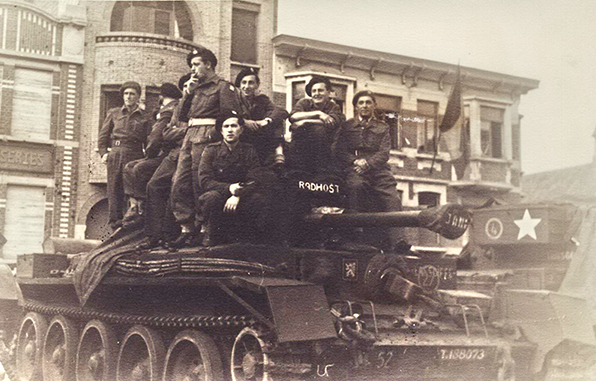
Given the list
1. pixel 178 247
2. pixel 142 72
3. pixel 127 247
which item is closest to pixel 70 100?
pixel 142 72

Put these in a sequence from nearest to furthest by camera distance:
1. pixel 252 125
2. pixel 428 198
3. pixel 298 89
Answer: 1. pixel 252 125
2. pixel 428 198
3. pixel 298 89

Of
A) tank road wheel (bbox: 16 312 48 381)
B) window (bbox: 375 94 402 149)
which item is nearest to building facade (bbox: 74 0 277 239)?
tank road wheel (bbox: 16 312 48 381)

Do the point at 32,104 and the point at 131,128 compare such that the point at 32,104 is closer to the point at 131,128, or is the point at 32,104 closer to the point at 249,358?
the point at 131,128

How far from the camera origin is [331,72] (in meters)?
11.1

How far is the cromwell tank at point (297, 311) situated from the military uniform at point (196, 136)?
0.52m

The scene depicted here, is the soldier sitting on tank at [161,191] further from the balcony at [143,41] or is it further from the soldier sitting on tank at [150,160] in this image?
the balcony at [143,41]

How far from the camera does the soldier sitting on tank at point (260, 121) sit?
7.44 m

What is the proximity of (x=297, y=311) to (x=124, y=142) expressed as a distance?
450 centimetres

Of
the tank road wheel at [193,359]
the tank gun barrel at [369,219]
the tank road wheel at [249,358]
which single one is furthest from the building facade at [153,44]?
the tank road wheel at [249,358]

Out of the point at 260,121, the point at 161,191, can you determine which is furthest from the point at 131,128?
the point at 260,121

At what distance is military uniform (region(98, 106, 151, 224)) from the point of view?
931 cm

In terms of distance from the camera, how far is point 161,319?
22.8 feet

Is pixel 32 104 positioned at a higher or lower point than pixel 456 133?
higher

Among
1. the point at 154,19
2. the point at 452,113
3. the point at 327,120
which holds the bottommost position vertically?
the point at 327,120
